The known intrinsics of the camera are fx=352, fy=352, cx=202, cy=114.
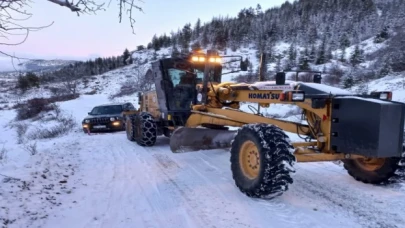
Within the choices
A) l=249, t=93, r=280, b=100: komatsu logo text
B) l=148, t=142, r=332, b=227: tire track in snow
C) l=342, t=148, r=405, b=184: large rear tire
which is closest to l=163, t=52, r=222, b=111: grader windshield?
l=148, t=142, r=332, b=227: tire track in snow

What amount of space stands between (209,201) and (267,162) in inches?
37.7

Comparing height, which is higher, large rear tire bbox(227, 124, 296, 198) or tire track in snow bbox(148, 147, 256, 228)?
large rear tire bbox(227, 124, 296, 198)

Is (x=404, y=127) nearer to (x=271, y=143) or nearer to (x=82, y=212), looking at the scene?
(x=271, y=143)

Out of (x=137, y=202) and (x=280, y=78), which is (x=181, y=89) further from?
(x=137, y=202)

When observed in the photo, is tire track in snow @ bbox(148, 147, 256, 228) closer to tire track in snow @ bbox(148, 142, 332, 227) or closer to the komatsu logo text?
tire track in snow @ bbox(148, 142, 332, 227)

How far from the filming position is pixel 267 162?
15.0 feet

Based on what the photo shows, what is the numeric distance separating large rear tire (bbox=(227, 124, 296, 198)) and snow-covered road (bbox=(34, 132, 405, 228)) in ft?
0.61

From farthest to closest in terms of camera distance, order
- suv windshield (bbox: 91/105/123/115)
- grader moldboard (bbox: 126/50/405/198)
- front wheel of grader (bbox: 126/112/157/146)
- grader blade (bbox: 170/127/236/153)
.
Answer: suv windshield (bbox: 91/105/123/115)
front wheel of grader (bbox: 126/112/157/146)
grader blade (bbox: 170/127/236/153)
grader moldboard (bbox: 126/50/405/198)

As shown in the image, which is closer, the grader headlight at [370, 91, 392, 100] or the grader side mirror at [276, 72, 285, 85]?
the grader headlight at [370, 91, 392, 100]

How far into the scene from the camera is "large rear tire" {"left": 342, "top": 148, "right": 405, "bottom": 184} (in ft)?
16.9

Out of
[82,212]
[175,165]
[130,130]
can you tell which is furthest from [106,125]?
[82,212]

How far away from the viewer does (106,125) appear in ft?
49.8

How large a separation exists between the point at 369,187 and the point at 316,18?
3165 inches

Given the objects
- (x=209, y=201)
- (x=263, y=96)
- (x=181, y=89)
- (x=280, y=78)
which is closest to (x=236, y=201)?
(x=209, y=201)
